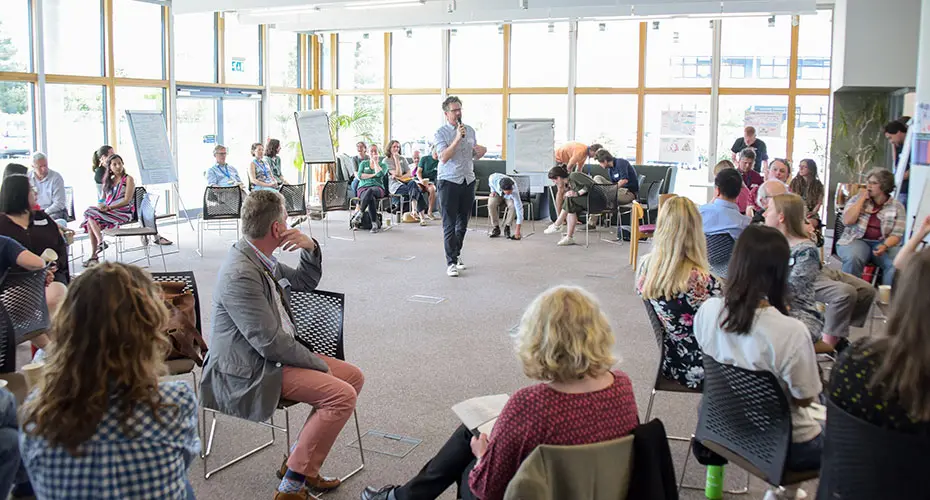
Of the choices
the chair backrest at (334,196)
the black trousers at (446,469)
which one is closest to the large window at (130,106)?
the chair backrest at (334,196)

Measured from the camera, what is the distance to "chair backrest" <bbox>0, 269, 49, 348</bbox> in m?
4.52

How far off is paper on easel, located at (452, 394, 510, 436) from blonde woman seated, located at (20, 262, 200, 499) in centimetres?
97

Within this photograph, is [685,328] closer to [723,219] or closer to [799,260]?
[799,260]

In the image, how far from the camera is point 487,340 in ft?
20.7

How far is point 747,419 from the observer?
2.92 metres

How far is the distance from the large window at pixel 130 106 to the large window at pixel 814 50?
35.3ft

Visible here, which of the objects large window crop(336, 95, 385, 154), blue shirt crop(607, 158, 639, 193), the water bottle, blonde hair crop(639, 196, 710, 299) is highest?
large window crop(336, 95, 385, 154)

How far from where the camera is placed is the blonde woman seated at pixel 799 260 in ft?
14.4

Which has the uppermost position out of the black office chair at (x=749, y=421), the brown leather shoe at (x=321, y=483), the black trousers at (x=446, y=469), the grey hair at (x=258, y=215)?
the grey hair at (x=258, y=215)

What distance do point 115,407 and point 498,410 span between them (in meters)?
1.27

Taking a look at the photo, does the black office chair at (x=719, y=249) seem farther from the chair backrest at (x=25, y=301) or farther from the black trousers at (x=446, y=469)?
the chair backrest at (x=25, y=301)

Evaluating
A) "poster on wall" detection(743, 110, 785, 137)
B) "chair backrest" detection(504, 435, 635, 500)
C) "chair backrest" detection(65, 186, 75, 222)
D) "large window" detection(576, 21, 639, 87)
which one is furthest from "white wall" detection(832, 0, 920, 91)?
"chair backrest" detection(504, 435, 635, 500)

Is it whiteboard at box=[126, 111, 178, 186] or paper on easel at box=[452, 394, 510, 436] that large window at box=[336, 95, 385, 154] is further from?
paper on easel at box=[452, 394, 510, 436]

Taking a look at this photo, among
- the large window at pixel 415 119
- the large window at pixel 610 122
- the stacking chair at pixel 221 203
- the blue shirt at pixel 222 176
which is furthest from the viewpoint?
the large window at pixel 415 119
